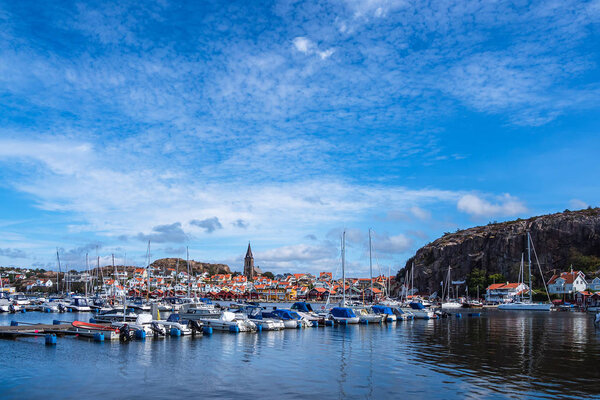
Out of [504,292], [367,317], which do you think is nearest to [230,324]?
[367,317]

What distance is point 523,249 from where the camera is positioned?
162 m

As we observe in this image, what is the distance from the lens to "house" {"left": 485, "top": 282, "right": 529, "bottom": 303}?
5560 inches

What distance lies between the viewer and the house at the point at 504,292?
141225mm

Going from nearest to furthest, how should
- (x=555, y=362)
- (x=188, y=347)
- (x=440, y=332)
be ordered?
1. (x=555, y=362)
2. (x=188, y=347)
3. (x=440, y=332)

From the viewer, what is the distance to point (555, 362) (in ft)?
101

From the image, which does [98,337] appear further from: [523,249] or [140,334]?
[523,249]

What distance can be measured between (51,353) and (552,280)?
142665 millimetres

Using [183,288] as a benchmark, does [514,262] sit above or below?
above

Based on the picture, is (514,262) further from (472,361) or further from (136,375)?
(136,375)

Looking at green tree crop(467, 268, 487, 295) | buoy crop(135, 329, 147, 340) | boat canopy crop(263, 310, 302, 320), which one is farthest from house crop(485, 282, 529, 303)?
buoy crop(135, 329, 147, 340)

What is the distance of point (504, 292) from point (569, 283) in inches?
728

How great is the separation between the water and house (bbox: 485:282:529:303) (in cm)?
10387

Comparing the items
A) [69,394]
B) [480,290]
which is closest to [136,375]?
[69,394]

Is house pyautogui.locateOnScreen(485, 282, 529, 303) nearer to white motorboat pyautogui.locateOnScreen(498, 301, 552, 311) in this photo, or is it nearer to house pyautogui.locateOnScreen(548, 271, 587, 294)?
house pyautogui.locateOnScreen(548, 271, 587, 294)
